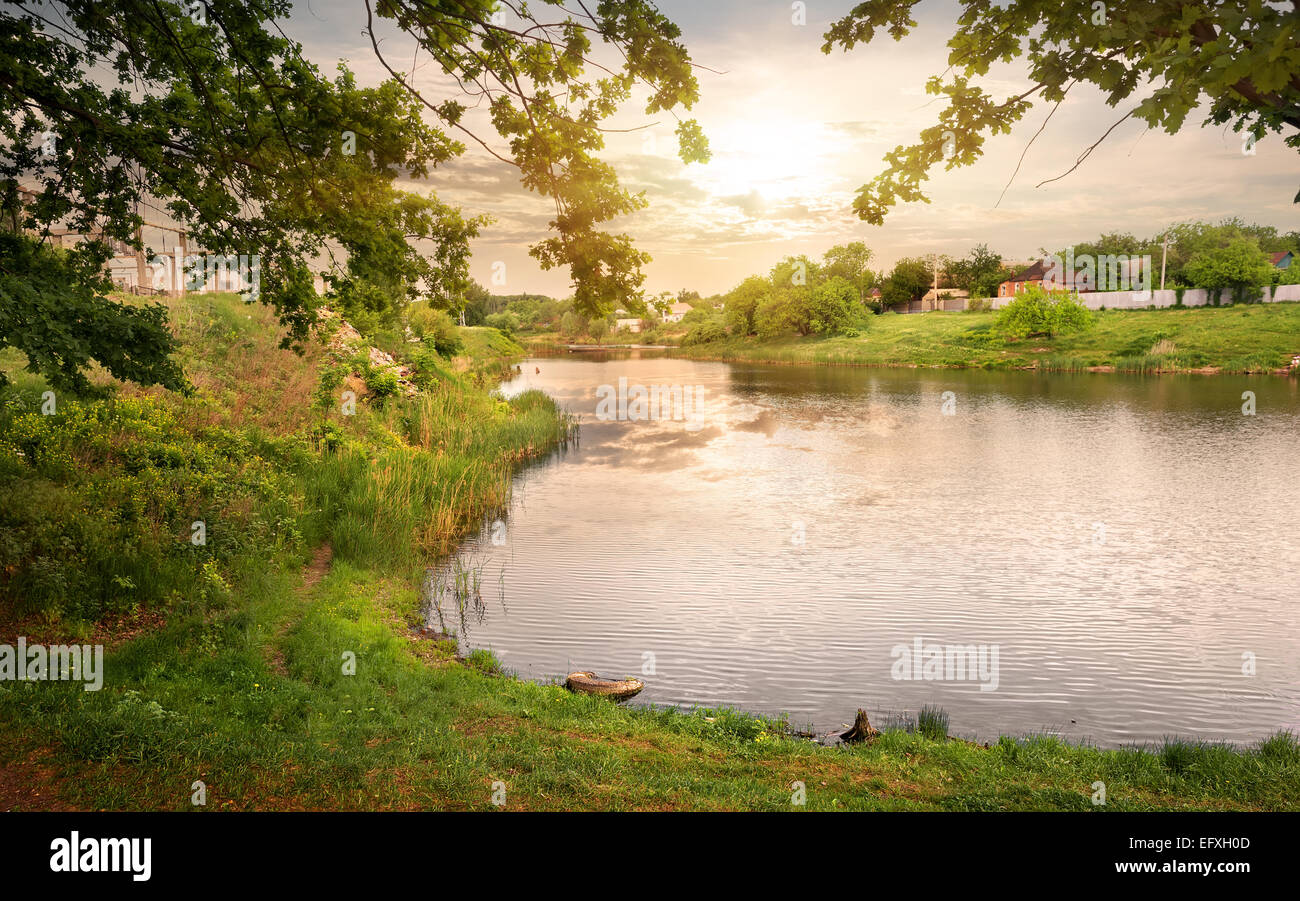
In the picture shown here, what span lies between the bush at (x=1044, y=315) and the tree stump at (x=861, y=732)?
77.5 meters

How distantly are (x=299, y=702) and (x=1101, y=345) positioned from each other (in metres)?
79.5

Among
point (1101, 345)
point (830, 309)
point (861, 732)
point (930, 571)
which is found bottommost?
point (861, 732)

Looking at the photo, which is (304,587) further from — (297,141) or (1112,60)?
(1112,60)

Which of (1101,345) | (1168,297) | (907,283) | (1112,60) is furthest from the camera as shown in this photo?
(907,283)

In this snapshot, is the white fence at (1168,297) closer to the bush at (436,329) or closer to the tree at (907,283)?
the tree at (907,283)

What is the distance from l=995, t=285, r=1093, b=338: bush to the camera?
246 feet

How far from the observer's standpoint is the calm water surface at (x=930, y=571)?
11508 millimetres

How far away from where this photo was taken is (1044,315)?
75312 mm

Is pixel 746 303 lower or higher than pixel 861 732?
higher

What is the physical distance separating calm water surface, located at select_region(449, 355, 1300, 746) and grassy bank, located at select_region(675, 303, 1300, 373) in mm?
28630

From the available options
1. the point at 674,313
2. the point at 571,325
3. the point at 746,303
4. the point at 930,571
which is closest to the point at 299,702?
the point at 674,313

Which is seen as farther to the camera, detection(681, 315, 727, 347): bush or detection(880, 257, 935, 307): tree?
→ detection(880, 257, 935, 307): tree

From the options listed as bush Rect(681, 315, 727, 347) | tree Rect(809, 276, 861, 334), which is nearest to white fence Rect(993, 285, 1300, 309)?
tree Rect(809, 276, 861, 334)

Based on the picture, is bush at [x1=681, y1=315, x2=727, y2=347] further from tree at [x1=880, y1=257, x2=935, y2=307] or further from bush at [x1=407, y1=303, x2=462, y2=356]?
bush at [x1=407, y1=303, x2=462, y2=356]
